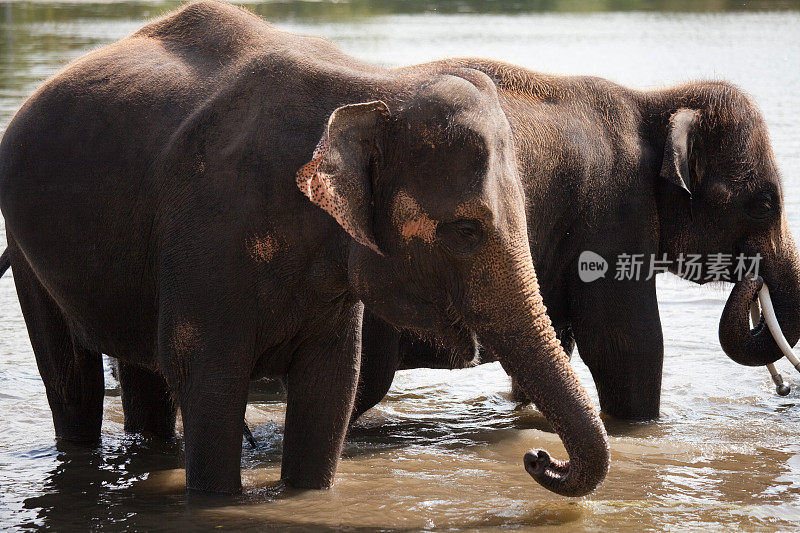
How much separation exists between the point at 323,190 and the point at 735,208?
3.13 metres

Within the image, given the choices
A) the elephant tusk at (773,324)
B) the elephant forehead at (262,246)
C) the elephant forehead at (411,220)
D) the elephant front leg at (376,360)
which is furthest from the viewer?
the elephant tusk at (773,324)

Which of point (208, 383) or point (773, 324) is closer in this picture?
point (208, 383)

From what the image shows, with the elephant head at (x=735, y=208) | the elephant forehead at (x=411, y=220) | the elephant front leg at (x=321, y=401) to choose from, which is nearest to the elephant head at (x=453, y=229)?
the elephant forehead at (x=411, y=220)

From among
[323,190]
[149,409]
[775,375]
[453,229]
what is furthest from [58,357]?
[775,375]

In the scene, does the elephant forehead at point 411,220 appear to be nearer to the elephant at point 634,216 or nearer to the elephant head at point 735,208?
the elephant at point 634,216

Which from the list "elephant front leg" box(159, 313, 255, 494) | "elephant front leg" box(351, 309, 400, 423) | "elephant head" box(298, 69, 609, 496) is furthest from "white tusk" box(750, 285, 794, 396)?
"elephant front leg" box(159, 313, 255, 494)

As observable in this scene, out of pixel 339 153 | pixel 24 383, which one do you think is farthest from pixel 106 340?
pixel 24 383

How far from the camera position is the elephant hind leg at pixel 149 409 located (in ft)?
19.1

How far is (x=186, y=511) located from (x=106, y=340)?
0.75m

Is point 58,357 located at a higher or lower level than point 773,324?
higher

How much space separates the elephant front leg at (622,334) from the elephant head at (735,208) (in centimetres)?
38

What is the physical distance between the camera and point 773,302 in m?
6.46

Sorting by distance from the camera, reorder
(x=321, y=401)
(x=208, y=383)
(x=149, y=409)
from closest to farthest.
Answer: (x=208, y=383) → (x=321, y=401) → (x=149, y=409)

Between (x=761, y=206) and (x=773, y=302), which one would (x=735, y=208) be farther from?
(x=773, y=302)
